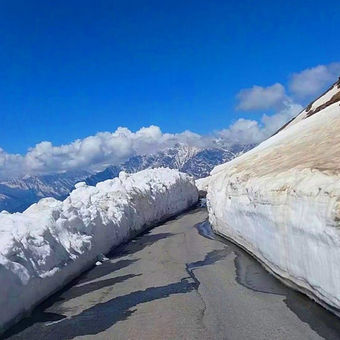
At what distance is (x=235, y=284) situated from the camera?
11.5 m

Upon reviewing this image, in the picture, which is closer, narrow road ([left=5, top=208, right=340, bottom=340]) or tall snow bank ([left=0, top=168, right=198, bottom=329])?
narrow road ([left=5, top=208, right=340, bottom=340])

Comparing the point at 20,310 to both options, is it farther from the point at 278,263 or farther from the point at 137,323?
the point at 278,263

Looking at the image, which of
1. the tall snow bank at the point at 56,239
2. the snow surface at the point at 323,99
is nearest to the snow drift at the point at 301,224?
the tall snow bank at the point at 56,239

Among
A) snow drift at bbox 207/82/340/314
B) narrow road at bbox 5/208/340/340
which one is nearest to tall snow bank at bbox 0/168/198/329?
narrow road at bbox 5/208/340/340

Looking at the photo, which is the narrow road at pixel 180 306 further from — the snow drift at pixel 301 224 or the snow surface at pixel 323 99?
the snow surface at pixel 323 99

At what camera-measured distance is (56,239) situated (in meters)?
14.0

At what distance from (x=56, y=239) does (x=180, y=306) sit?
552 cm

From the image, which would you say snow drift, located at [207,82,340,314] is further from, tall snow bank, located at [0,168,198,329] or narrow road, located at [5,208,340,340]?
tall snow bank, located at [0,168,198,329]

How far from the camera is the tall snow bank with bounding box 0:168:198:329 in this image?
407 inches

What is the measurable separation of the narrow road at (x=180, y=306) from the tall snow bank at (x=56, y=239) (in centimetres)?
43

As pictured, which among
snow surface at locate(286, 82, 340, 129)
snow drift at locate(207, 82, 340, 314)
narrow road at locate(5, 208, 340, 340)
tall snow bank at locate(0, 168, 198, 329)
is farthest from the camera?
snow surface at locate(286, 82, 340, 129)

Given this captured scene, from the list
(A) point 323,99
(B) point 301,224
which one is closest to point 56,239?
(B) point 301,224

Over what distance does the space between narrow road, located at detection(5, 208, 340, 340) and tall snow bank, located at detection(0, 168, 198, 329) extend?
0.43 meters

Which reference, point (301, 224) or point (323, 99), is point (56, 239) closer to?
point (301, 224)
